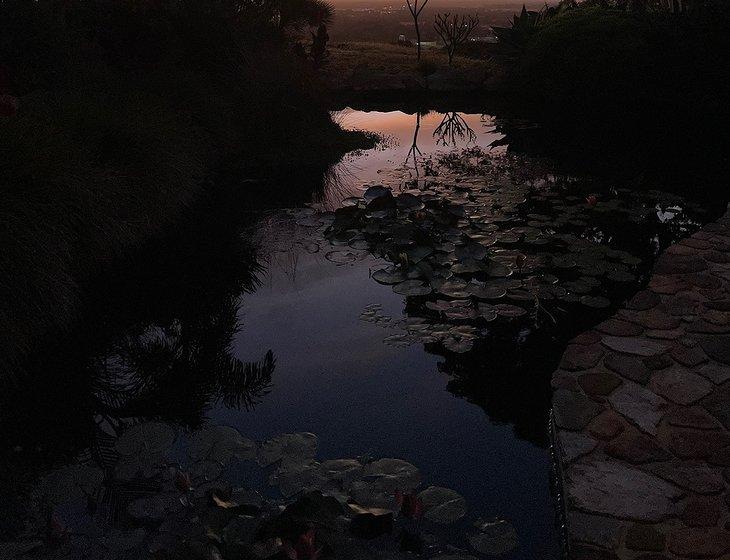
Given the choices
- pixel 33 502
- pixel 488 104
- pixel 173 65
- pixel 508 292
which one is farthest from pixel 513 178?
pixel 488 104

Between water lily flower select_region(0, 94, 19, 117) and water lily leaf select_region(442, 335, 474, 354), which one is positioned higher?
water lily flower select_region(0, 94, 19, 117)

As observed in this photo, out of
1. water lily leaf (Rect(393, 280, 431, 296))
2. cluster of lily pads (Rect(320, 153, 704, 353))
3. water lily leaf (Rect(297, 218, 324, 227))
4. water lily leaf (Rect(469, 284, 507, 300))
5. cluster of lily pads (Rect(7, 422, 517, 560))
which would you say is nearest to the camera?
cluster of lily pads (Rect(7, 422, 517, 560))

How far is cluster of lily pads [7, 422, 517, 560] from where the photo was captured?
2.32 metres

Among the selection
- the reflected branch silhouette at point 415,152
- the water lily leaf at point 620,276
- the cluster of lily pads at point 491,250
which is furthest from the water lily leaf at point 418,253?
the reflected branch silhouette at point 415,152

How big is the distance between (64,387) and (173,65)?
22.8 ft

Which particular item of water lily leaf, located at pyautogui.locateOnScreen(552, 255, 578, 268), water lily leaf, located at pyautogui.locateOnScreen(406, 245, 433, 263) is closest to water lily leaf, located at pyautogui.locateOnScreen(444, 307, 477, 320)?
water lily leaf, located at pyautogui.locateOnScreen(406, 245, 433, 263)

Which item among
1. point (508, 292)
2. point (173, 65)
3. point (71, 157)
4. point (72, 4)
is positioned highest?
point (72, 4)

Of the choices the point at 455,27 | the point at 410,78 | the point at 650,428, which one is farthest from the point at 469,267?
the point at 455,27

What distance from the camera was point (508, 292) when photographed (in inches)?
186

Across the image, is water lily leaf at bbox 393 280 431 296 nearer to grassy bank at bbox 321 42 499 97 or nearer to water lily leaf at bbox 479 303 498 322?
water lily leaf at bbox 479 303 498 322

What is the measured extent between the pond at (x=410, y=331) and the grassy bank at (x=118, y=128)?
600mm

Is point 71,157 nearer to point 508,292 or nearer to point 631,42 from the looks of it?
point 508,292

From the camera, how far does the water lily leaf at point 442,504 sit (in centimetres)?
257

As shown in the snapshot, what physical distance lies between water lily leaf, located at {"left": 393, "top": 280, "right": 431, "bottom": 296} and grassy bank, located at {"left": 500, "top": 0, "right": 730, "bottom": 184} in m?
5.28
